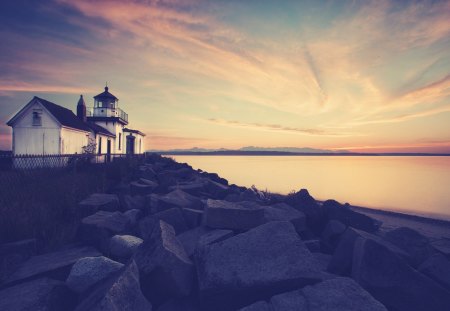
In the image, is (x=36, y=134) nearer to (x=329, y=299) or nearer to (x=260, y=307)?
(x=260, y=307)

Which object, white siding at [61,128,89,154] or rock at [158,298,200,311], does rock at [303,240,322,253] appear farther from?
white siding at [61,128,89,154]

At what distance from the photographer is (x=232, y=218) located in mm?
4238

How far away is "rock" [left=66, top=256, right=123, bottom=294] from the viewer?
9.05 ft

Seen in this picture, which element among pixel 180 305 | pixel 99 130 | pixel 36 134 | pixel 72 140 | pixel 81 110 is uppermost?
pixel 81 110

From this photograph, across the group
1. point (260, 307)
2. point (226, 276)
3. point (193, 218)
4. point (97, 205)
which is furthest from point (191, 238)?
point (97, 205)

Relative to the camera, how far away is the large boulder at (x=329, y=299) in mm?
2252

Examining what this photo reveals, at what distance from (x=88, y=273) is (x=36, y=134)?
2313cm

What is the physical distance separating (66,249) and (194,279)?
2159 mm

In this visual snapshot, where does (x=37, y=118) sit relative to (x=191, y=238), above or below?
above

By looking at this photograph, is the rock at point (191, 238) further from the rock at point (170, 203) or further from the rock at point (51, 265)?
the rock at point (170, 203)

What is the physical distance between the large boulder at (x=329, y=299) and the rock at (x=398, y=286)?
52 cm

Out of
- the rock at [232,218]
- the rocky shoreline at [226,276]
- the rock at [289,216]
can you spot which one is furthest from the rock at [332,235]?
the rock at [232,218]

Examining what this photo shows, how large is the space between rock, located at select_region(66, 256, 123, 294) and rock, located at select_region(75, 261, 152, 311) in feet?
0.45

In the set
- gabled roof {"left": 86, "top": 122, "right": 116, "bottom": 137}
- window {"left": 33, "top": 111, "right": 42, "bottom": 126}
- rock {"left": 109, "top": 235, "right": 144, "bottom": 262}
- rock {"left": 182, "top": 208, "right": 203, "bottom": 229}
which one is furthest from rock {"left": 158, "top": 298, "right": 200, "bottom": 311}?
gabled roof {"left": 86, "top": 122, "right": 116, "bottom": 137}
